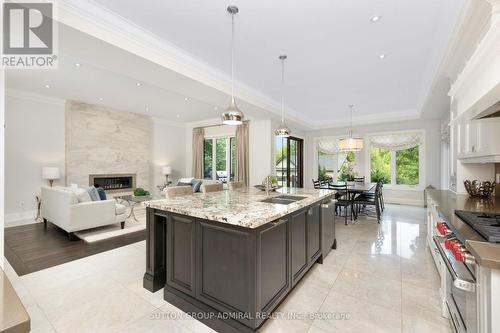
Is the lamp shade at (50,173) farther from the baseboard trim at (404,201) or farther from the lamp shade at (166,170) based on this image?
the baseboard trim at (404,201)

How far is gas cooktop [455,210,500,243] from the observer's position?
1.22 metres

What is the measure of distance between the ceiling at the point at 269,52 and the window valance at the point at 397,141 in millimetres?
1449

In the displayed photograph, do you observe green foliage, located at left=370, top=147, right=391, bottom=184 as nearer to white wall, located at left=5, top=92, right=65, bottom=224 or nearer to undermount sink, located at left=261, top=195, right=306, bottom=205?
undermount sink, located at left=261, top=195, right=306, bottom=205

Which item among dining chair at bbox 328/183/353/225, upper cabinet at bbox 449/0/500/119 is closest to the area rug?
dining chair at bbox 328/183/353/225

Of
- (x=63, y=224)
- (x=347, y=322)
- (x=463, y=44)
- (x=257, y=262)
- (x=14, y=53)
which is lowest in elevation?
(x=347, y=322)

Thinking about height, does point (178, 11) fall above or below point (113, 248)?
above

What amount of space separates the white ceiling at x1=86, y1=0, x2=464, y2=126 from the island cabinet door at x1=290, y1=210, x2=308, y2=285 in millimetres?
2156

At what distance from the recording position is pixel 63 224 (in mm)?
3879

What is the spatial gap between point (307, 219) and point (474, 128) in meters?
1.96

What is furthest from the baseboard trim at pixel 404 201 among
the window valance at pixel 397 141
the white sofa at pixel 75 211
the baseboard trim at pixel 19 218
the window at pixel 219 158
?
the baseboard trim at pixel 19 218

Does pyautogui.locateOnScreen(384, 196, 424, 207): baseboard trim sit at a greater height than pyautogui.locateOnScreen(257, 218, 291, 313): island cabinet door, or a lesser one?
lesser

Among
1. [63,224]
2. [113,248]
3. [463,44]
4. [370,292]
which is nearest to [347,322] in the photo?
[370,292]

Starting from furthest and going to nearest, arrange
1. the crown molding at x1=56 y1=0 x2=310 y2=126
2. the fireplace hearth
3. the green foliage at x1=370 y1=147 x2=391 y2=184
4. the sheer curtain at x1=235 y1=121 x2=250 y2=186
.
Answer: the green foliage at x1=370 y1=147 x2=391 y2=184 → the sheer curtain at x1=235 y1=121 x2=250 y2=186 → the fireplace hearth → the crown molding at x1=56 y1=0 x2=310 y2=126

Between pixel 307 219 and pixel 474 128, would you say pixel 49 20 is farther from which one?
pixel 474 128
